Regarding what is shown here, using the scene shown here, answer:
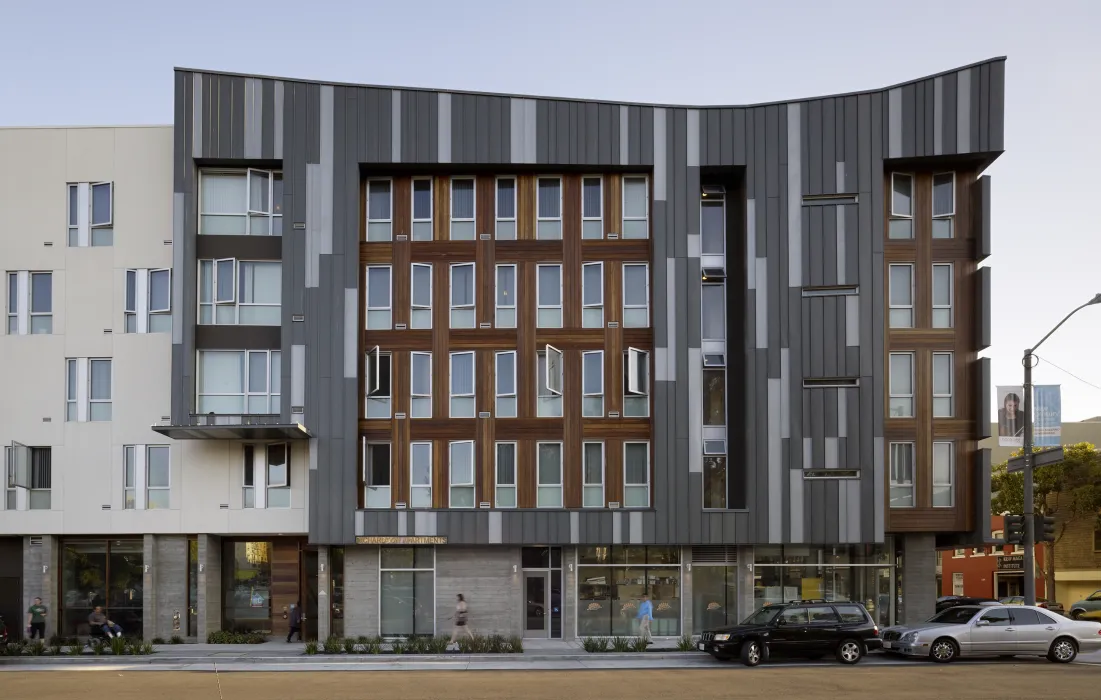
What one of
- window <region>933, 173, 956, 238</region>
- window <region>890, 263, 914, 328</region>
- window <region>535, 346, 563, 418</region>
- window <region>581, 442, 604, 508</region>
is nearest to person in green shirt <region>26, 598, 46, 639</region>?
window <region>535, 346, 563, 418</region>

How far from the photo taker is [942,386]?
3369cm

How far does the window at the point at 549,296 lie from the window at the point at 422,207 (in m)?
4.01

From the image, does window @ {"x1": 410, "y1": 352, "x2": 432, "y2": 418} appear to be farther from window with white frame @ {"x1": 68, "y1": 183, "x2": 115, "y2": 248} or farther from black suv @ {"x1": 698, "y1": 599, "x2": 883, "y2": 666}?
black suv @ {"x1": 698, "y1": 599, "x2": 883, "y2": 666}

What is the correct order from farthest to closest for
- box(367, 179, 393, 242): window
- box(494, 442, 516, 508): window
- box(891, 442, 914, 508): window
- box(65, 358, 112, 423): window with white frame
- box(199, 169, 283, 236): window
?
box(367, 179, 393, 242): window
box(65, 358, 112, 423): window with white frame
box(199, 169, 283, 236): window
box(494, 442, 516, 508): window
box(891, 442, 914, 508): window

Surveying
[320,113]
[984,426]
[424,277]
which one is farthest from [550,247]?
[984,426]

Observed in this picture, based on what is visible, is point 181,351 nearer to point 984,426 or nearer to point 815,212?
point 815,212

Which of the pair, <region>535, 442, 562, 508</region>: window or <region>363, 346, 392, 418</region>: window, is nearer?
<region>535, 442, 562, 508</region>: window

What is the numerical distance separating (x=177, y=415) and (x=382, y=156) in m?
10.6

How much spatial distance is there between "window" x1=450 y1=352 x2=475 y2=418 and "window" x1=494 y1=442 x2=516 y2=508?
158cm

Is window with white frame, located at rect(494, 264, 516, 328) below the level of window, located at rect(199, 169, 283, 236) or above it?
below

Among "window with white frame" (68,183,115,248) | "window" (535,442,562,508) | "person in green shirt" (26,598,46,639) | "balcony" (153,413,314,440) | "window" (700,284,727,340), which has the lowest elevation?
"person in green shirt" (26,598,46,639)

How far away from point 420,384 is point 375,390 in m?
1.50

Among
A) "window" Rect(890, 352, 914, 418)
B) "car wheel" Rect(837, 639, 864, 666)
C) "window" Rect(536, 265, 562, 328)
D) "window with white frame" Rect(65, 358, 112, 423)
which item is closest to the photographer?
"car wheel" Rect(837, 639, 864, 666)

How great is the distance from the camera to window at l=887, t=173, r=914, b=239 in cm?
3412
